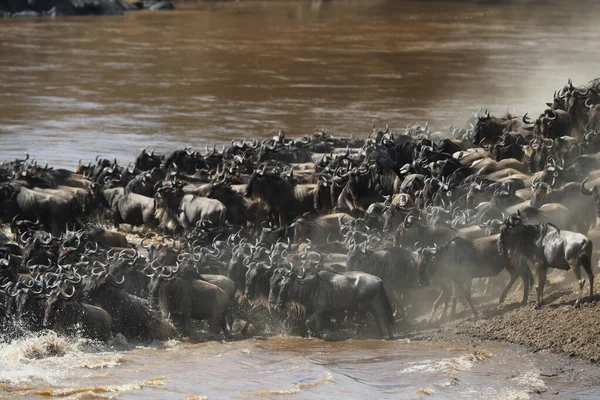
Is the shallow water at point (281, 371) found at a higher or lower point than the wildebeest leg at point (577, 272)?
lower

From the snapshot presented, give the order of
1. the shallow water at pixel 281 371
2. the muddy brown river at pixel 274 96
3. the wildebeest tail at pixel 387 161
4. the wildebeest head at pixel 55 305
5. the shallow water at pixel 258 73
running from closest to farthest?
1. the shallow water at pixel 281 371
2. the muddy brown river at pixel 274 96
3. the wildebeest head at pixel 55 305
4. the wildebeest tail at pixel 387 161
5. the shallow water at pixel 258 73

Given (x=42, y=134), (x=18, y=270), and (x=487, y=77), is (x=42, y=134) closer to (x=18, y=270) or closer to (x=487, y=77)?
(x=18, y=270)

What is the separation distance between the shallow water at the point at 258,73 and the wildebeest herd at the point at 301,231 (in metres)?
6.94

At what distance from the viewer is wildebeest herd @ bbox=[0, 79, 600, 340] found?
464 inches

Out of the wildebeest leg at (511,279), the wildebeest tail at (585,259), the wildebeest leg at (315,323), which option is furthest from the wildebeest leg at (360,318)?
the wildebeest tail at (585,259)

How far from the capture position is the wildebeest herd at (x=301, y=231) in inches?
464

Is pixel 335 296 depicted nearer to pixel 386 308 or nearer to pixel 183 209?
pixel 386 308

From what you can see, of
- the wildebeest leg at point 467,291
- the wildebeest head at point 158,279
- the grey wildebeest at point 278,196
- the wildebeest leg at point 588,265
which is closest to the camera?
the wildebeest leg at point 588,265

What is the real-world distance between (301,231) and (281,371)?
397cm

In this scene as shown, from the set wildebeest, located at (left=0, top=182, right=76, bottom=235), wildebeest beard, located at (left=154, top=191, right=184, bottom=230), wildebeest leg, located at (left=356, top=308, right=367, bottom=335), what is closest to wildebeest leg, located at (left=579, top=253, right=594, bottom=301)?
wildebeest leg, located at (left=356, top=308, right=367, bottom=335)

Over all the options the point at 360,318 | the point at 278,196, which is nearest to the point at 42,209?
the point at 278,196

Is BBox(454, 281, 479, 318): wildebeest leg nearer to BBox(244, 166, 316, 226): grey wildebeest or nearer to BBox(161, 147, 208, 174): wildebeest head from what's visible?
BBox(244, 166, 316, 226): grey wildebeest

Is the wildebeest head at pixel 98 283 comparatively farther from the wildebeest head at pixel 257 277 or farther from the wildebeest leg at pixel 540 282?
the wildebeest leg at pixel 540 282

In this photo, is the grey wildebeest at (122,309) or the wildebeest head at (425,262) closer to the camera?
the grey wildebeest at (122,309)
